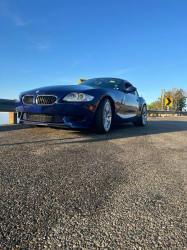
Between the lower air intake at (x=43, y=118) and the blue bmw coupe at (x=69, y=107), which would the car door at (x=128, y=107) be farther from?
the lower air intake at (x=43, y=118)

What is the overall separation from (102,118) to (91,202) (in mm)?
2733

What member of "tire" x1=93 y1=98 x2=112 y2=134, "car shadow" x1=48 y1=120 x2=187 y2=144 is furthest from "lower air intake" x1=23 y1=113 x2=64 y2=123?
"tire" x1=93 y1=98 x2=112 y2=134

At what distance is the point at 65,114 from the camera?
362cm

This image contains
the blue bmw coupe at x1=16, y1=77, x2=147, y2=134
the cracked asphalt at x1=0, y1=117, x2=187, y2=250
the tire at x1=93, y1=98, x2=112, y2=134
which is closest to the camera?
the cracked asphalt at x1=0, y1=117, x2=187, y2=250

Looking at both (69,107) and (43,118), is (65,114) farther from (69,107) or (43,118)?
(43,118)

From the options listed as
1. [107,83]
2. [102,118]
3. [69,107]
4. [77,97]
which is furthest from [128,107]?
[69,107]

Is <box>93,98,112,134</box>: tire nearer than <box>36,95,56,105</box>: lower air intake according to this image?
No

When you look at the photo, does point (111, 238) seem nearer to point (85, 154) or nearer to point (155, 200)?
point (155, 200)

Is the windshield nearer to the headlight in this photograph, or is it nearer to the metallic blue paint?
the metallic blue paint

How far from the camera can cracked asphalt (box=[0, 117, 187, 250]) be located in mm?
910

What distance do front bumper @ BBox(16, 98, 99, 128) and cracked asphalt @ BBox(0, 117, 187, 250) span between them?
1313mm

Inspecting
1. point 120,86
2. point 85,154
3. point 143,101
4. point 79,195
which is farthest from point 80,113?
point 143,101

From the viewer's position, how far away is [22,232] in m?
0.93

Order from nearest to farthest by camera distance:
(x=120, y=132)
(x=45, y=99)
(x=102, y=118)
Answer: (x=45, y=99), (x=102, y=118), (x=120, y=132)
